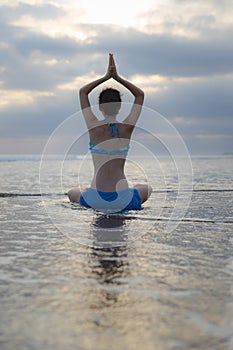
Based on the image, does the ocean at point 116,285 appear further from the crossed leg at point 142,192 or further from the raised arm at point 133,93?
the raised arm at point 133,93

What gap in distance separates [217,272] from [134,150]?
344 centimetres

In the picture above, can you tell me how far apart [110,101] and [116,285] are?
3433 millimetres

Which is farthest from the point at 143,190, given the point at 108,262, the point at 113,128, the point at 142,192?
the point at 108,262

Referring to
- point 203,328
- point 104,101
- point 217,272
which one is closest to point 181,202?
point 104,101

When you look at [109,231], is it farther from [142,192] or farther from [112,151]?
[142,192]

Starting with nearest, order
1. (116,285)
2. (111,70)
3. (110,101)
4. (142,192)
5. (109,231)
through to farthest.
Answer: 1. (116,285)
2. (109,231)
3. (110,101)
4. (111,70)
5. (142,192)

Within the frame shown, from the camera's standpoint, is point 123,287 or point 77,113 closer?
point 123,287

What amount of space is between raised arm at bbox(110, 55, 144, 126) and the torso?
13 cm

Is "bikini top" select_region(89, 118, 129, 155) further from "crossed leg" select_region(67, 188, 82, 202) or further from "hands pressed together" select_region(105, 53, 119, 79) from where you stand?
"crossed leg" select_region(67, 188, 82, 202)

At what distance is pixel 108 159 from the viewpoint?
5438mm

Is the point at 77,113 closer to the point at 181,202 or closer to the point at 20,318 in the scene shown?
the point at 181,202

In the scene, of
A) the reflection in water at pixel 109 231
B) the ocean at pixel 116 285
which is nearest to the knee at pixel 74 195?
the reflection in water at pixel 109 231

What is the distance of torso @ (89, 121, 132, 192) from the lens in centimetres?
535

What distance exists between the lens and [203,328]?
5.43 ft
